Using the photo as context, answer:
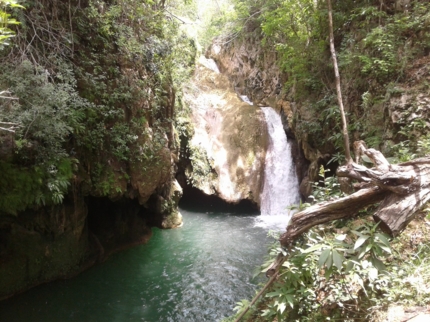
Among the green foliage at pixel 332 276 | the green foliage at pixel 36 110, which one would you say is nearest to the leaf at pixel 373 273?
the green foliage at pixel 332 276

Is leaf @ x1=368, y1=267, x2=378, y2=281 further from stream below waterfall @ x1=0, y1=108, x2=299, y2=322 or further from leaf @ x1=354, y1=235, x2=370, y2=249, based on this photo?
stream below waterfall @ x1=0, y1=108, x2=299, y2=322

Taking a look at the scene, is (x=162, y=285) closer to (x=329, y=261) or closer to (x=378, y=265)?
(x=329, y=261)

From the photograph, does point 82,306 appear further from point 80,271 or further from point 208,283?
point 208,283

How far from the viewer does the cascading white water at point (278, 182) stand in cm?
1446

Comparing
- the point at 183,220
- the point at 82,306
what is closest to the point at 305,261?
the point at 82,306

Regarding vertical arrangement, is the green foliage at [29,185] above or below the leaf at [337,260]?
above

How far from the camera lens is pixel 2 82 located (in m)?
5.60

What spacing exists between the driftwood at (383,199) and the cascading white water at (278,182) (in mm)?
9973

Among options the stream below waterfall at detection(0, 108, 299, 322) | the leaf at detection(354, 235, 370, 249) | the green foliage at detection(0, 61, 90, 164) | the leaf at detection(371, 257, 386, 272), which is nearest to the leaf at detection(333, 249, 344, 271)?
the leaf at detection(354, 235, 370, 249)

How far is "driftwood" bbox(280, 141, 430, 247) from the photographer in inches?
132

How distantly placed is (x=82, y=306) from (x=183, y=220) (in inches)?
272

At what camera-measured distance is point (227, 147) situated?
16125mm

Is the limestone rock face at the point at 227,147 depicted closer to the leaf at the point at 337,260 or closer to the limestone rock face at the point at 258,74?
the limestone rock face at the point at 258,74

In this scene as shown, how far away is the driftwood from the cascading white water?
9973 millimetres
